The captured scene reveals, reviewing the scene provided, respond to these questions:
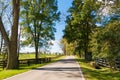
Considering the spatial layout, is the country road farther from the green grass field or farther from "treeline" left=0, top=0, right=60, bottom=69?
"treeline" left=0, top=0, right=60, bottom=69

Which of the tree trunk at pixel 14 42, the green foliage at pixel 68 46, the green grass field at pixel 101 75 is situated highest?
the green foliage at pixel 68 46

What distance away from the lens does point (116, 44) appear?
25953 mm

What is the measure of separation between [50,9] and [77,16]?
20.2ft

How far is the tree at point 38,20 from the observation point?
60.7m

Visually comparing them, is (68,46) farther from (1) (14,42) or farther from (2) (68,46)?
(1) (14,42)

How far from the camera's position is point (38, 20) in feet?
203

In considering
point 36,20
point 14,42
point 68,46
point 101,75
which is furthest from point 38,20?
point 68,46

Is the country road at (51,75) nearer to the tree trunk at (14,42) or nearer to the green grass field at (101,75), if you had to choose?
the green grass field at (101,75)

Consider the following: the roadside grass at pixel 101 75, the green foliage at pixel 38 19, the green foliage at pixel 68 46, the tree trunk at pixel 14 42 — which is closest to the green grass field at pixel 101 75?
the roadside grass at pixel 101 75

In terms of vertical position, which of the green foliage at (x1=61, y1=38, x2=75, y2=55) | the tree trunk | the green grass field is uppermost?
the green foliage at (x1=61, y1=38, x2=75, y2=55)

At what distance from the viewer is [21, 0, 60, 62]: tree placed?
60688 mm

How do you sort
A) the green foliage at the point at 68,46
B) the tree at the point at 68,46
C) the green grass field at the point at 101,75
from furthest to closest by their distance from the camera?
the green foliage at the point at 68,46 < the tree at the point at 68,46 < the green grass field at the point at 101,75

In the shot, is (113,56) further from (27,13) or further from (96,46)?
(27,13)

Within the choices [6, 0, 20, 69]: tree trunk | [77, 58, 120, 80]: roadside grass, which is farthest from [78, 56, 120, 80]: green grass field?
[6, 0, 20, 69]: tree trunk
